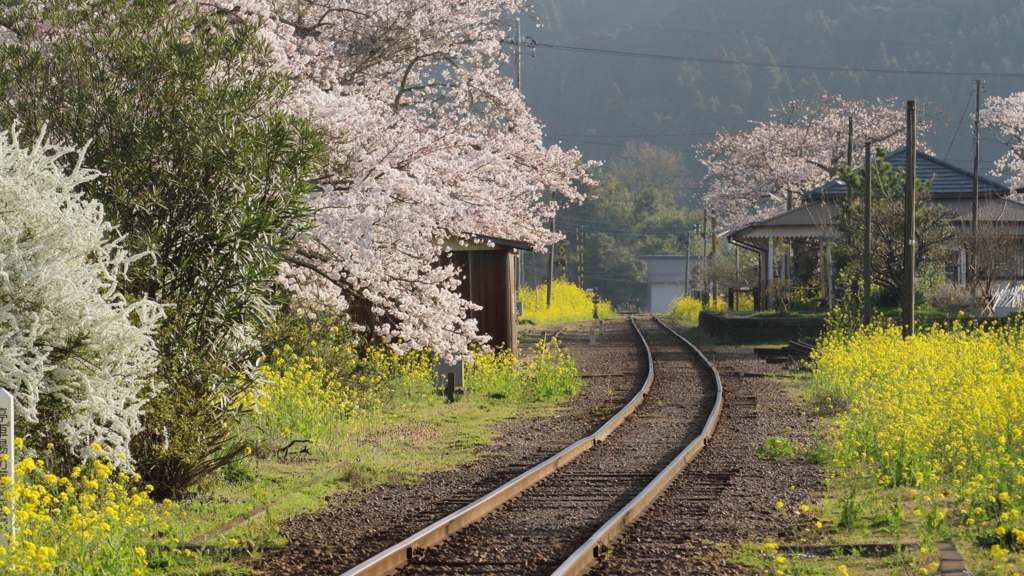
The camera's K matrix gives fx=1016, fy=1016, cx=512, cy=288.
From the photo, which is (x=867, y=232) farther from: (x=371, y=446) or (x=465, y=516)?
(x=465, y=516)

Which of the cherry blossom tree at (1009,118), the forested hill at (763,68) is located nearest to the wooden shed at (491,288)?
the cherry blossom tree at (1009,118)

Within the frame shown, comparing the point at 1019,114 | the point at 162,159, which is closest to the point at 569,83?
the point at 1019,114

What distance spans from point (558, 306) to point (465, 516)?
167ft

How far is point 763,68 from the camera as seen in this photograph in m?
142

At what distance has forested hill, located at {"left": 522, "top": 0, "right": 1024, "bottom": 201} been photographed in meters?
127

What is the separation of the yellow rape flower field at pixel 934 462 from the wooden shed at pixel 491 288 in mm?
8747

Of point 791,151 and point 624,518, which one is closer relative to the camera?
point 624,518

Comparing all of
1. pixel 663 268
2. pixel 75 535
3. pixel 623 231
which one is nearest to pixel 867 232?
pixel 75 535

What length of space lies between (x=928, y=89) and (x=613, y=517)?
421ft

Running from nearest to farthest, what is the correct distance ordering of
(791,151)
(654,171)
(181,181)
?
(181,181)
(791,151)
(654,171)

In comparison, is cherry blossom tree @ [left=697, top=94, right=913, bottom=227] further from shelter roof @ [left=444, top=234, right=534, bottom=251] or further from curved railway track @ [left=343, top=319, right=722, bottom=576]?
curved railway track @ [left=343, top=319, right=722, bottom=576]

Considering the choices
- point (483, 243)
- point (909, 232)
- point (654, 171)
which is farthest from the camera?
point (654, 171)

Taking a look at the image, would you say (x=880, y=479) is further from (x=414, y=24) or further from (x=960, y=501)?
(x=414, y=24)

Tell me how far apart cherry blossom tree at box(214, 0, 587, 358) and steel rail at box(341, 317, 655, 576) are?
144 inches
